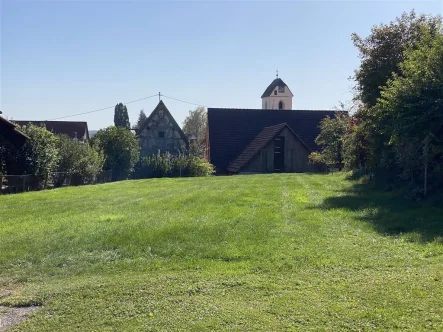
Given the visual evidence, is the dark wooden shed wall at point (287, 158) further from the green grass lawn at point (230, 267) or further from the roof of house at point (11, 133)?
the green grass lawn at point (230, 267)

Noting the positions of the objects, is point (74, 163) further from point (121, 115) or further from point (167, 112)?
point (121, 115)

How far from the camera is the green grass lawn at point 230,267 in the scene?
482cm

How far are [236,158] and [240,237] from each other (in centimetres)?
3005

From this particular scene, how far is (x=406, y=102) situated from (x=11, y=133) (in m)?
16.9

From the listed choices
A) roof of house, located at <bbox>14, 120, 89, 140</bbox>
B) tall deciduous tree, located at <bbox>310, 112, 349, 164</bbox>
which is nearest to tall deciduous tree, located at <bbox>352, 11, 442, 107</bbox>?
tall deciduous tree, located at <bbox>310, 112, 349, 164</bbox>

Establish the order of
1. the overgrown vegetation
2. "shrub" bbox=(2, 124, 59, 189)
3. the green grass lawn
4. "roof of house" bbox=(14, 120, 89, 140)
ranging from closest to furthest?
1. the green grass lawn
2. "shrub" bbox=(2, 124, 59, 189)
3. the overgrown vegetation
4. "roof of house" bbox=(14, 120, 89, 140)

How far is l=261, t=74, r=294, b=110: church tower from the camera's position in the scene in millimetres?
59688

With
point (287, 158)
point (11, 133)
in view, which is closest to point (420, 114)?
point (11, 133)

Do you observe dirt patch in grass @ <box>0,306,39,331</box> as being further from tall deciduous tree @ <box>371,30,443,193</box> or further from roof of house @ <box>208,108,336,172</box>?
roof of house @ <box>208,108,336,172</box>

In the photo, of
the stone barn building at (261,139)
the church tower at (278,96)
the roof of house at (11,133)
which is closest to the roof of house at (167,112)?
the stone barn building at (261,139)

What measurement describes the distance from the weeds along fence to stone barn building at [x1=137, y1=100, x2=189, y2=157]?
1438 centimetres

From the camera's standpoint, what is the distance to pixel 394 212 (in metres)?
10.0

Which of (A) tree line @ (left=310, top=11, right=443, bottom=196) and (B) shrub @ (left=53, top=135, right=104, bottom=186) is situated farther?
(B) shrub @ (left=53, top=135, right=104, bottom=186)

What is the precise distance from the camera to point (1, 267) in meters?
7.06
